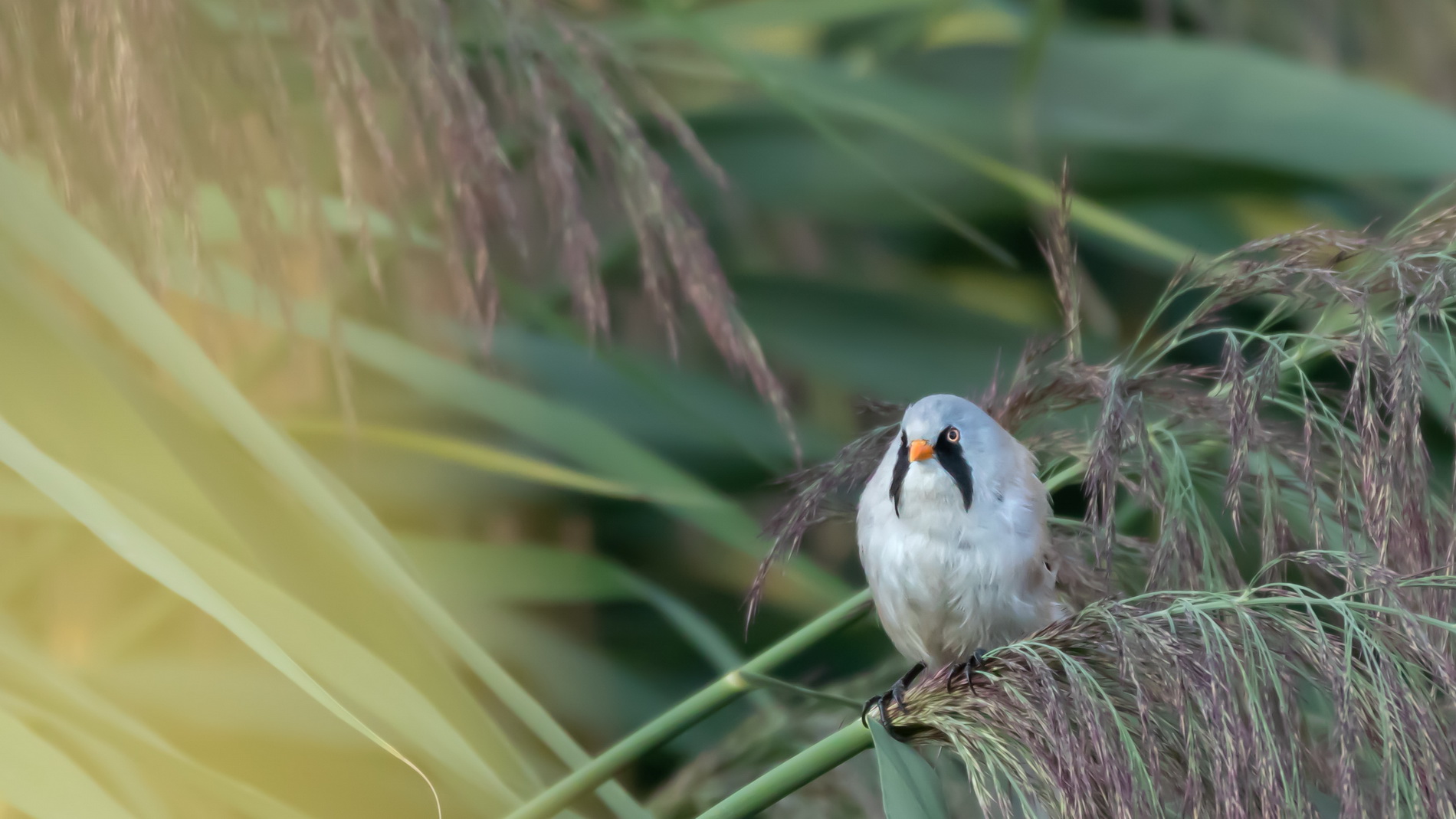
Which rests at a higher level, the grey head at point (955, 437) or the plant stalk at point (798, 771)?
the grey head at point (955, 437)

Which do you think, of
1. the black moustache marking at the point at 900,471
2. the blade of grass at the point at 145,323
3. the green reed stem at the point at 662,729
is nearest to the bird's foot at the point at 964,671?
the green reed stem at the point at 662,729

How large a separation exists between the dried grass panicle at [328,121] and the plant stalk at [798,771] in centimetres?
25

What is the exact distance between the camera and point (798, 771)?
25.2 inches

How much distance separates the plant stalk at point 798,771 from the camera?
630 millimetres

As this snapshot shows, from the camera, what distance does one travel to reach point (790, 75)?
4.47 ft

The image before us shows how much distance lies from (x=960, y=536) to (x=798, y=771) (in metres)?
0.30

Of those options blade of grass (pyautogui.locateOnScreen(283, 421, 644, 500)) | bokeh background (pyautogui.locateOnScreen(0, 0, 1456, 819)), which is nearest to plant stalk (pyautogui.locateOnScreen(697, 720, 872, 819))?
bokeh background (pyautogui.locateOnScreen(0, 0, 1456, 819))

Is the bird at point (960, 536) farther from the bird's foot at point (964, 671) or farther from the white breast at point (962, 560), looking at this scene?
the bird's foot at point (964, 671)

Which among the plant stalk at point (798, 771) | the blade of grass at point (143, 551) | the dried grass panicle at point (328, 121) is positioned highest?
the dried grass panicle at point (328, 121)

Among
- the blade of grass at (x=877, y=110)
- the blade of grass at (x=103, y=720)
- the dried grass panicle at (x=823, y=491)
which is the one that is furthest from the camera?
the blade of grass at (x=877, y=110)

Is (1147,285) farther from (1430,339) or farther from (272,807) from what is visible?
(272,807)

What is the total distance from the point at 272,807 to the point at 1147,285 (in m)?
1.52

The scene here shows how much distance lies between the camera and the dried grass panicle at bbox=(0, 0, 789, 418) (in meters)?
0.70

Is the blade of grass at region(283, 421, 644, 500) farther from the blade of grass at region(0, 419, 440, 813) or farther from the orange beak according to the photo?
the blade of grass at region(0, 419, 440, 813)
